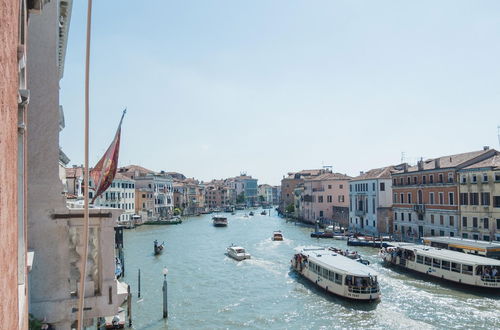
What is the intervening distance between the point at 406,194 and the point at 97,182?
32.8m

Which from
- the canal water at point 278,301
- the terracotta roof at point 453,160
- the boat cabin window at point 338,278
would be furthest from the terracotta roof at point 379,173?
the boat cabin window at point 338,278

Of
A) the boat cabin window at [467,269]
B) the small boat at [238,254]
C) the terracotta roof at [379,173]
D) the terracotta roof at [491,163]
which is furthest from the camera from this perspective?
the terracotta roof at [379,173]

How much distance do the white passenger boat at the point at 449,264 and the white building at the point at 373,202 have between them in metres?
14.3

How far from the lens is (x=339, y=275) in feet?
60.3

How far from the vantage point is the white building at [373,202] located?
38.9 metres

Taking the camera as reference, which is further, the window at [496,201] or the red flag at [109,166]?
the window at [496,201]

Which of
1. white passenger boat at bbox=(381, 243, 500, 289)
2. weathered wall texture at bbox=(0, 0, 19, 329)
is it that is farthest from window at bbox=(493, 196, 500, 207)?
weathered wall texture at bbox=(0, 0, 19, 329)

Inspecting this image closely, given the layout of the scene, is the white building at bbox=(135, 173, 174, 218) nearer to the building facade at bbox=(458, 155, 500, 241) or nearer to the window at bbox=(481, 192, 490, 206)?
the building facade at bbox=(458, 155, 500, 241)

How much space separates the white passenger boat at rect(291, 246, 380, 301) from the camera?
1742cm

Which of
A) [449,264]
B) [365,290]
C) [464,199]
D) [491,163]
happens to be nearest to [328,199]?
[464,199]

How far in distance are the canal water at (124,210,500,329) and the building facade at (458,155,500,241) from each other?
7045mm

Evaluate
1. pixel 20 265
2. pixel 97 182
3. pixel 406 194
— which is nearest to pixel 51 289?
pixel 97 182

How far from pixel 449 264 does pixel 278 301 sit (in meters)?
8.79

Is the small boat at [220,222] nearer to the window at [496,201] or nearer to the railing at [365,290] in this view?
the window at [496,201]
